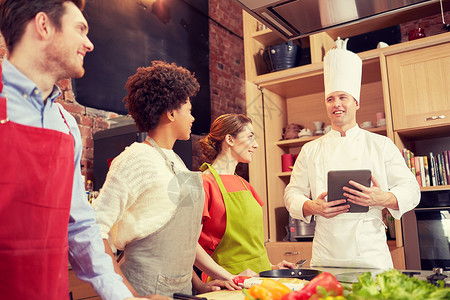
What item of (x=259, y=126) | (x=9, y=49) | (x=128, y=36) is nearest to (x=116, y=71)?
(x=128, y=36)

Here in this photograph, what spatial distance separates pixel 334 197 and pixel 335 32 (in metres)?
2.16

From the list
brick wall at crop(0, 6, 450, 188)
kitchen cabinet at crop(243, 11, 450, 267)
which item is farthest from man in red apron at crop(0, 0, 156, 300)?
brick wall at crop(0, 6, 450, 188)

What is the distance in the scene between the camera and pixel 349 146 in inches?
84.8

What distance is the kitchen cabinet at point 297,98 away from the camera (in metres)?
2.98

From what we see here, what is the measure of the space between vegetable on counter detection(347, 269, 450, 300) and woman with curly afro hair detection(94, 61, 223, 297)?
61 cm

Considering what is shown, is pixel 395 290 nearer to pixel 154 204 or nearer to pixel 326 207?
pixel 154 204

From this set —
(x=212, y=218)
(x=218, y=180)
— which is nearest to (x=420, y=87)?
(x=218, y=180)

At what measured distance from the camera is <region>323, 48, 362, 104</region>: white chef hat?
2.23 metres

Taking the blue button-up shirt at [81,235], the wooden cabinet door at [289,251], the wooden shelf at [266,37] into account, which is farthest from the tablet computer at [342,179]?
the wooden shelf at [266,37]

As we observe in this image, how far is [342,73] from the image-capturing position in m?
2.25

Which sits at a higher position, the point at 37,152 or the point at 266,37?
the point at 266,37

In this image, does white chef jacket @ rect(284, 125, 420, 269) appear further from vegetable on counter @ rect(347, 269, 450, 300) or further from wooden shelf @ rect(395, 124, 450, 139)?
vegetable on counter @ rect(347, 269, 450, 300)

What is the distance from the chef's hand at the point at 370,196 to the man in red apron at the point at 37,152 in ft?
3.72

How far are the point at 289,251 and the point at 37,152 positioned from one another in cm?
270
